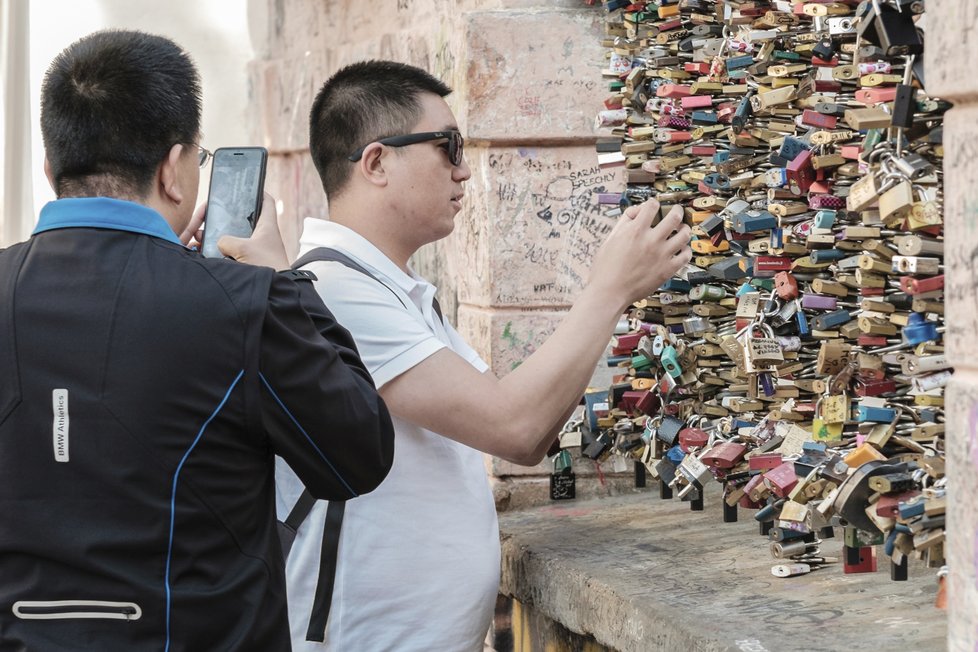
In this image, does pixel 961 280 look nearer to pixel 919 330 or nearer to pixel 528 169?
pixel 919 330

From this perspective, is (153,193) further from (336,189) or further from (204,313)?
(336,189)

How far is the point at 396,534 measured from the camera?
273 centimetres

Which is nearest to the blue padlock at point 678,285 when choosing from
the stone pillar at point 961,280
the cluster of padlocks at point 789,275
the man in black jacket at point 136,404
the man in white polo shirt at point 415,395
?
the cluster of padlocks at point 789,275

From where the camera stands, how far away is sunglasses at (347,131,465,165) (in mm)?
2963

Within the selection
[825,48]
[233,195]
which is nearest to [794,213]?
[825,48]

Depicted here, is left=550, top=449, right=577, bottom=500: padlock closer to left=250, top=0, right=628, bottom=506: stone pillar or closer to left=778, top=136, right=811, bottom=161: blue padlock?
left=250, top=0, right=628, bottom=506: stone pillar

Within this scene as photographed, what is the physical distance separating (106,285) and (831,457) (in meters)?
1.61

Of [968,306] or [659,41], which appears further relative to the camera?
[659,41]

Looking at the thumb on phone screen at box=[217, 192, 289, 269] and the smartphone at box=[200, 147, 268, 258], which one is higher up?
the smartphone at box=[200, 147, 268, 258]

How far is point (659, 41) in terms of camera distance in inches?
156

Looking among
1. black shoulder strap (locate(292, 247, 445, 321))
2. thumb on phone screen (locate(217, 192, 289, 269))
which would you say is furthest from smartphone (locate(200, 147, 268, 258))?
black shoulder strap (locate(292, 247, 445, 321))

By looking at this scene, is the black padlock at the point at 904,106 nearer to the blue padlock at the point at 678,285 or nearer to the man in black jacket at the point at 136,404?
the man in black jacket at the point at 136,404

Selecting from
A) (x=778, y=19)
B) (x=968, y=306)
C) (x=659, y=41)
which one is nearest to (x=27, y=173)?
(x=659, y=41)

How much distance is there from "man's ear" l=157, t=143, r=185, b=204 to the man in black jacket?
2 centimetres
